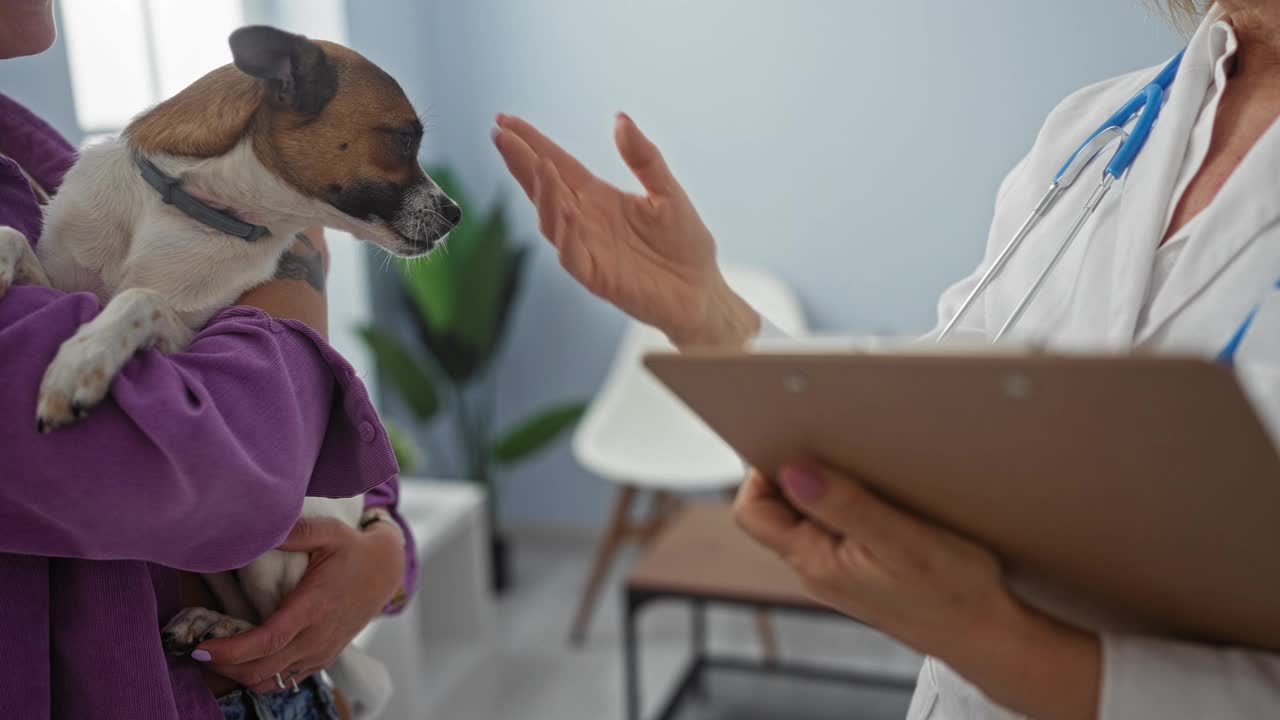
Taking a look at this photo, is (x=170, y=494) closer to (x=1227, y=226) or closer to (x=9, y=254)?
(x=9, y=254)

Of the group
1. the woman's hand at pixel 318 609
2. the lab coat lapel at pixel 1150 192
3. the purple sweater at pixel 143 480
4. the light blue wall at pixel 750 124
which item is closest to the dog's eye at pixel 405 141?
the purple sweater at pixel 143 480

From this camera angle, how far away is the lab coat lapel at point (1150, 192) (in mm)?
759

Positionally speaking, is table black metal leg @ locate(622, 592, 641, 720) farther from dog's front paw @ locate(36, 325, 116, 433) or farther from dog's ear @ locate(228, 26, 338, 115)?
dog's front paw @ locate(36, 325, 116, 433)

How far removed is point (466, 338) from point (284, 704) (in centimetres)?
232

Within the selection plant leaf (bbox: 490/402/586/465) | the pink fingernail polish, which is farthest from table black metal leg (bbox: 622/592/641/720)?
the pink fingernail polish

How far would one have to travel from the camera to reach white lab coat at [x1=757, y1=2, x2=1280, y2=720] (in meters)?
0.61

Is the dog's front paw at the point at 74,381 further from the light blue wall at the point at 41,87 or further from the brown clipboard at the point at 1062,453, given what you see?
the light blue wall at the point at 41,87

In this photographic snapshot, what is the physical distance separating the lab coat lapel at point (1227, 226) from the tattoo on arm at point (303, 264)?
68 centimetres

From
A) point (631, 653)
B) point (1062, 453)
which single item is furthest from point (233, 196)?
point (631, 653)

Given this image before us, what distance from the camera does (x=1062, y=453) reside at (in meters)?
0.49

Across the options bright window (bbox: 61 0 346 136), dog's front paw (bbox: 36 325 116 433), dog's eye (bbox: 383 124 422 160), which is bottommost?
bright window (bbox: 61 0 346 136)

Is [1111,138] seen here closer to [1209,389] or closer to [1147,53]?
[1147,53]

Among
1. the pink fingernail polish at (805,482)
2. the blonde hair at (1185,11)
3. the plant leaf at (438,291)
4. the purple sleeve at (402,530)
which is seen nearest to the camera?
the pink fingernail polish at (805,482)

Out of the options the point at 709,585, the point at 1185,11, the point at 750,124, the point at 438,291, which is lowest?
the point at 709,585
